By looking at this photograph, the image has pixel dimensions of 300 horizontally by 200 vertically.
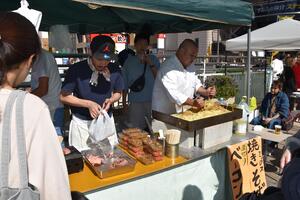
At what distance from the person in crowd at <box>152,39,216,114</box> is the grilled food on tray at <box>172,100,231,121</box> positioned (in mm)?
67

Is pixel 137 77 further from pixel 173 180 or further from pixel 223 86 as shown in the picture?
pixel 223 86

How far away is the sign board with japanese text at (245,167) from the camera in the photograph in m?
2.85

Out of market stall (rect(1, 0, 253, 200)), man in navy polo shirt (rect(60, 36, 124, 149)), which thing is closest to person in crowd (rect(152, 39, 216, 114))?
market stall (rect(1, 0, 253, 200))

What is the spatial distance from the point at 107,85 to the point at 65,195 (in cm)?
159

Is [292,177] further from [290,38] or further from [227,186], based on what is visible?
[290,38]

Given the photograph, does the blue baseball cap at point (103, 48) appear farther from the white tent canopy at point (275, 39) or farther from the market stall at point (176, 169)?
the white tent canopy at point (275, 39)

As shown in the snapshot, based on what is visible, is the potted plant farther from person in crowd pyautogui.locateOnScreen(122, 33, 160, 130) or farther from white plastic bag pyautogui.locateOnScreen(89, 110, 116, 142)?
white plastic bag pyautogui.locateOnScreen(89, 110, 116, 142)

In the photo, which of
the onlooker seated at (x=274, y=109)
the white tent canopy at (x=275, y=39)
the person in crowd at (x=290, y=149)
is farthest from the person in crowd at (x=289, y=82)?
the person in crowd at (x=290, y=149)

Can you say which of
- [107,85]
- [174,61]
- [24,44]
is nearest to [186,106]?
[174,61]

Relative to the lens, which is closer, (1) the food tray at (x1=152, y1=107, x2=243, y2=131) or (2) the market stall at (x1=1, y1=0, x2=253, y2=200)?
(2) the market stall at (x1=1, y1=0, x2=253, y2=200)

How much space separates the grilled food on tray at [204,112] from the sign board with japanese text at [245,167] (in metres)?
0.37

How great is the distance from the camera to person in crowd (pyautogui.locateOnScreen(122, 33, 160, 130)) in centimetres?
380

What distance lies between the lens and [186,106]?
2953mm

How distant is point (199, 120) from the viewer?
251cm
